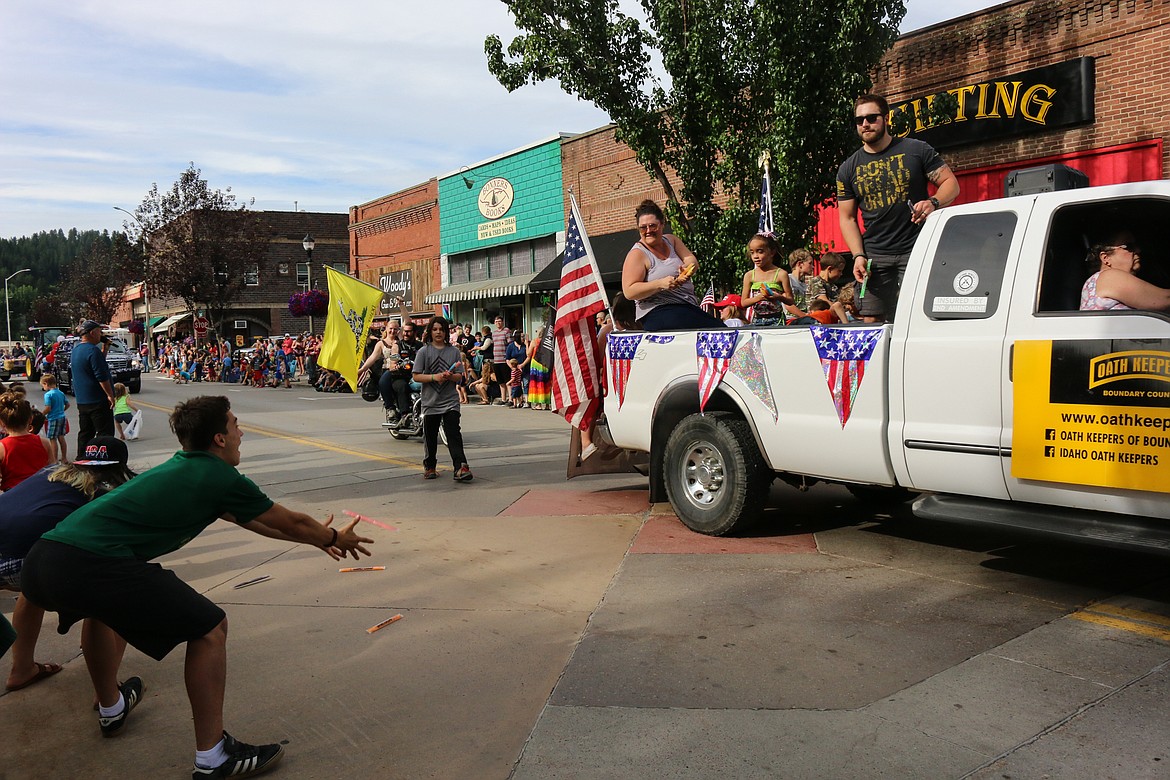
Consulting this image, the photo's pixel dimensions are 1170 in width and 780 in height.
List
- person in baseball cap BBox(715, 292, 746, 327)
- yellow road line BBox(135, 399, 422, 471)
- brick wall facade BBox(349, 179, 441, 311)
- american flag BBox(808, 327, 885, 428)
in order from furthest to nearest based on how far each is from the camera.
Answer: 1. brick wall facade BBox(349, 179, 441, 311)
2. yellow road line BBox(135, 399, 422, 471)
3. person in baseball cap BBox(715, 292, 746, 327)
4. american flag BBox(808, 327, 885, 428)

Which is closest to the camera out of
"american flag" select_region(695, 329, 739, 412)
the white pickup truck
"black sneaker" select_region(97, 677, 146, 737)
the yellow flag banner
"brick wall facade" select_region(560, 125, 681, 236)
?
"black sneaker" select_region(97, 677, 146, 737)

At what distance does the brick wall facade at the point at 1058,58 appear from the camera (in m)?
13.3

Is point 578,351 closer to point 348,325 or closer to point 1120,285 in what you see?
point 1120,285

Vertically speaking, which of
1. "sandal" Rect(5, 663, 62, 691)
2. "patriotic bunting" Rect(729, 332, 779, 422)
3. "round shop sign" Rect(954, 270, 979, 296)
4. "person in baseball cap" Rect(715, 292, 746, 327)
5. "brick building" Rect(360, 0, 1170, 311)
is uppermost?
"brick building" Rect(360, 0, 1170, 311)

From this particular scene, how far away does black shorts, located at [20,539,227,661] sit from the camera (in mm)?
3330

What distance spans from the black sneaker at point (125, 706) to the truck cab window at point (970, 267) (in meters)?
4.42

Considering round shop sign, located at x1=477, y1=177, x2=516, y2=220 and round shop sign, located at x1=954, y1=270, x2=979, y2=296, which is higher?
round shop sign, located at x1=477, y1=177, x2=516, y2=220

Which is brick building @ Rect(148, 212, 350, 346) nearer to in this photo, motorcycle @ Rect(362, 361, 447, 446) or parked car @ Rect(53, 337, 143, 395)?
parked car @ Rect(53, 337, 143, 395)

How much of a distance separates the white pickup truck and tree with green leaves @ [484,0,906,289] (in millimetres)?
8391

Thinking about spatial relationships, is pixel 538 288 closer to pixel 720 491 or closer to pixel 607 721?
pixel 720 491

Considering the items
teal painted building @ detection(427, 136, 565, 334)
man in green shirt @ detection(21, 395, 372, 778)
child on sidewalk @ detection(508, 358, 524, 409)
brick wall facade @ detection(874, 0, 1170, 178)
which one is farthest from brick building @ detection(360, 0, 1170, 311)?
man in green shirt @ detection(21, 395, 372, 778)

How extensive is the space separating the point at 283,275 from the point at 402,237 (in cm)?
2666

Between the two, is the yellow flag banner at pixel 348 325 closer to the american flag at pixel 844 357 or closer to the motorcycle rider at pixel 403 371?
the motorcycle rider at pixel 403 371

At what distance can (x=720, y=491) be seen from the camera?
6.55m
